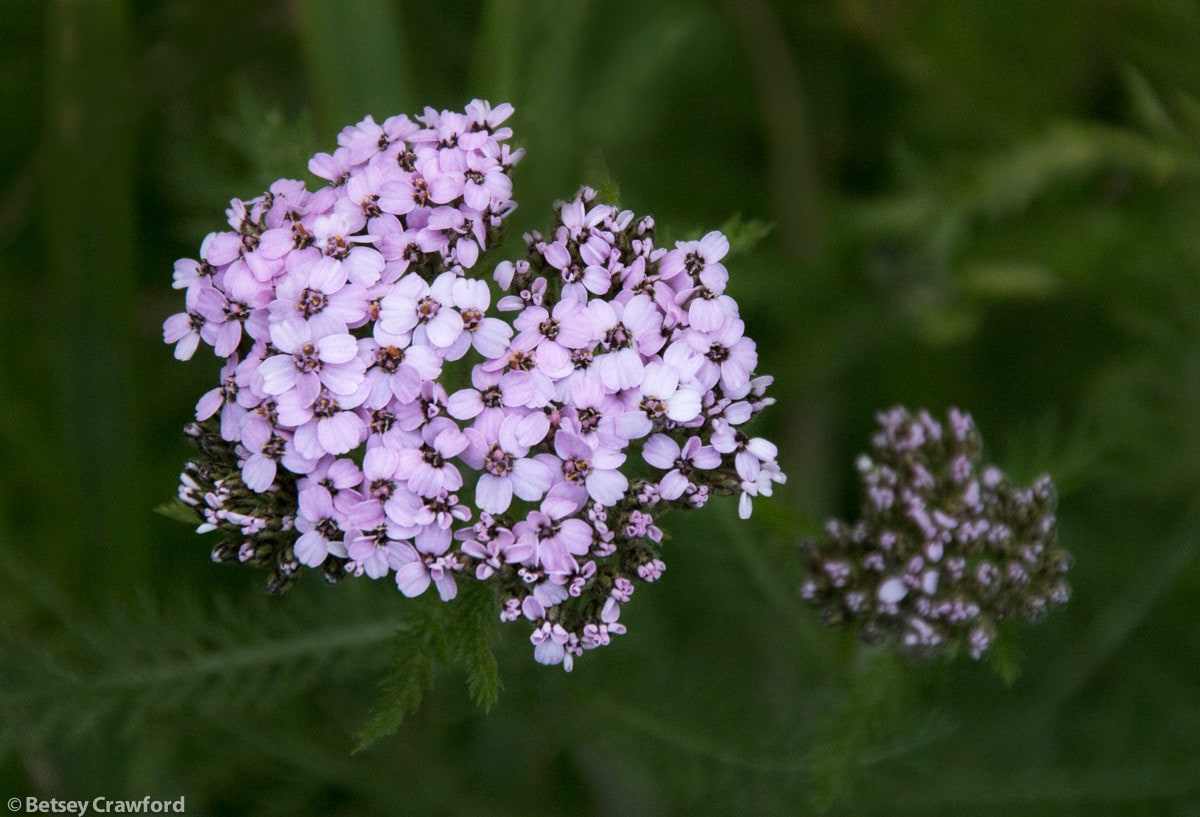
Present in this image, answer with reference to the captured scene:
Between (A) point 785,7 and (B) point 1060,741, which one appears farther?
(A) point 785,7

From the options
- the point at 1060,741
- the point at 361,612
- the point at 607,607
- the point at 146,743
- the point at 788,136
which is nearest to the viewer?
the point at 607,607

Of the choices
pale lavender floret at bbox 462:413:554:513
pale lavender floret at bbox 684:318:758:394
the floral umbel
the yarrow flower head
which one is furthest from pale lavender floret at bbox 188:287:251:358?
the yarrow flower head

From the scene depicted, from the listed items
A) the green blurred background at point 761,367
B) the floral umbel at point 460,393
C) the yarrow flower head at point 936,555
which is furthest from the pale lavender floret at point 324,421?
the yarrow flower head at point 936,555

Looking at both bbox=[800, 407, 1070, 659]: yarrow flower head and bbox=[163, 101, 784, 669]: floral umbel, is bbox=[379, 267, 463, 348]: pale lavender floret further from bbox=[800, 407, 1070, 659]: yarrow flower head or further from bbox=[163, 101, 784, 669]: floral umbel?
bbox=[800, 407, 1070, 659]: yarrow flower head

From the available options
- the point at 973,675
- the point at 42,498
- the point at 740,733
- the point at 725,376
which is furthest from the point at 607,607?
the point at 42,498

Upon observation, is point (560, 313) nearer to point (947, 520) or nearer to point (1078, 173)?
point (947, 520)

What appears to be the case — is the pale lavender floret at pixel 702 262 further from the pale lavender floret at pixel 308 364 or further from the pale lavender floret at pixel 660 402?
the pale lavender floret at pixel 308 364

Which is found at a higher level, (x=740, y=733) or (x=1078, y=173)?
(x=1078, y=173)
